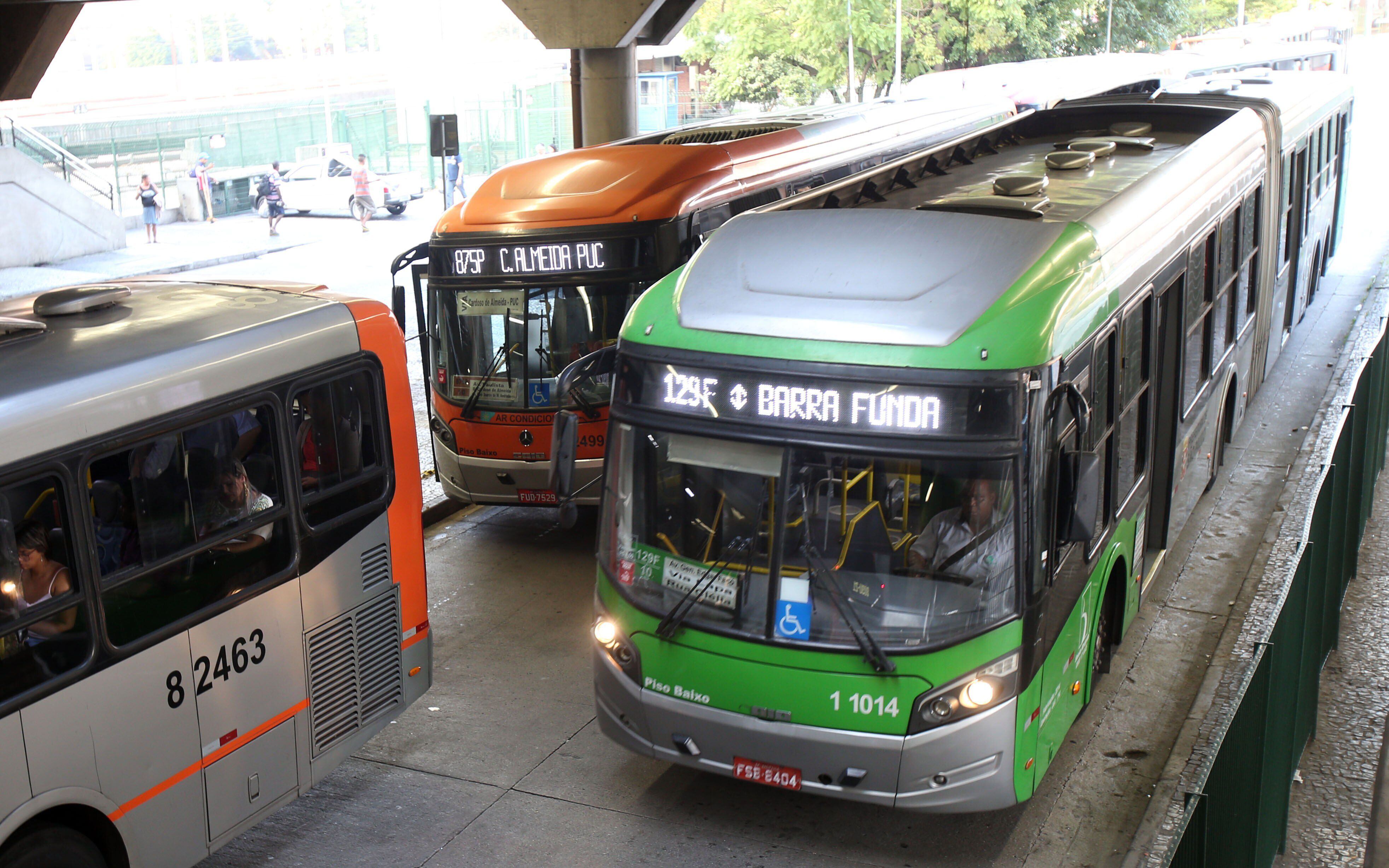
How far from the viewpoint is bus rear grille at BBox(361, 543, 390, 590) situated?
6812 millimetres

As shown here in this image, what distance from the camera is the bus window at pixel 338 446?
21.1 ft

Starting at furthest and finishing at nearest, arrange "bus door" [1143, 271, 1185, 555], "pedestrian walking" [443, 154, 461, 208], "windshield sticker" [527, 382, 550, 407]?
"pedestrian walking" [443, 154, 461, 208] < "windshield sticker" [527, 382, 550, 407] < "bus door" [1143, 271, 1185, 555]

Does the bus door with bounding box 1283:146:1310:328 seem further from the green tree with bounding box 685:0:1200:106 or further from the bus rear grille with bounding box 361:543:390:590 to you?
the green tree with bounding box 685:0:1200:106

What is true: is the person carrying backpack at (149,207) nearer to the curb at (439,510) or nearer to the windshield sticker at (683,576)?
the curb at (439,510)

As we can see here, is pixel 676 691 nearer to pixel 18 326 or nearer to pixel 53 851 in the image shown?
pixel 53 851

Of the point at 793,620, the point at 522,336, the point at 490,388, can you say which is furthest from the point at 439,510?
the point at 793,620

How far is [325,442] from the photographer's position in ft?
21.6

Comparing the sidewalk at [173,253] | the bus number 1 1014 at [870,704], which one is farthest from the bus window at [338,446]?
the sidewalk at [173,253]

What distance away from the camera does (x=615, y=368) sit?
6.41 metres

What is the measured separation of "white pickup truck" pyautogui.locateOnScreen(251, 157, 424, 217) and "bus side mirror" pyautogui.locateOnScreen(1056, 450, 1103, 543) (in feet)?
119

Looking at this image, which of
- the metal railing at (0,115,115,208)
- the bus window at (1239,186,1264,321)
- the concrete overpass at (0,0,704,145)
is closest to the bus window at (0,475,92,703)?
the bus window at (1239,186,1264,321)

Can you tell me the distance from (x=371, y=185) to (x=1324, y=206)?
28296 millimetres

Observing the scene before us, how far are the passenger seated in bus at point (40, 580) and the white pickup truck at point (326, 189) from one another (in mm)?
35865

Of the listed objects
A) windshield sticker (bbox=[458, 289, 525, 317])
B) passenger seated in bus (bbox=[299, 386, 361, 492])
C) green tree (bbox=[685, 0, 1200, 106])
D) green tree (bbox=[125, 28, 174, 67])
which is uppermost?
green tree (bbox=[125, 28, 174, 67])
